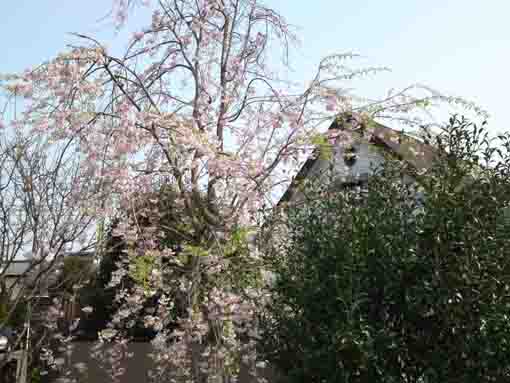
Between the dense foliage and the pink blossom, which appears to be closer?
the dense foliage

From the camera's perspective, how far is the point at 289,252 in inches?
161

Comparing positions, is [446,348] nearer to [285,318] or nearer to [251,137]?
[285,318]

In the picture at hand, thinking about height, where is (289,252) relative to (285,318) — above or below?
above

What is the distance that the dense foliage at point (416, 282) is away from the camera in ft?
9.64

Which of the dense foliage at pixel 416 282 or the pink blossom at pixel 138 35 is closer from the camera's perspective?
the dense foliage at pixel 416 282

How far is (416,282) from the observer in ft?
10.4

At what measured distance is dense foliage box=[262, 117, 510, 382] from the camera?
2938mm

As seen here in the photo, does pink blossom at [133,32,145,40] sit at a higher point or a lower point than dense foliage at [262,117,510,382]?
higher

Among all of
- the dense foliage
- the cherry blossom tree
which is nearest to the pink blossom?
the cherry blossom tree

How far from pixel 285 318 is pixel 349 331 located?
2.81 feet

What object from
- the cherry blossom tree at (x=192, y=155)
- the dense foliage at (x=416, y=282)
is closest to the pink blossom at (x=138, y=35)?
the cherry blossom tree at (x=192, y=155)

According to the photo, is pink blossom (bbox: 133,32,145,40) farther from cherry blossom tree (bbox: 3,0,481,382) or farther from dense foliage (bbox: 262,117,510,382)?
dense foliage (bbox: 262,117,510,382)

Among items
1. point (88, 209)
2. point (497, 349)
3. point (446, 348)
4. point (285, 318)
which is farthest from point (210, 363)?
point (497, 349)

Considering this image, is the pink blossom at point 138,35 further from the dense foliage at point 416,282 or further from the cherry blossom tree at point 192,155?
the dense foliage at point 416,282
